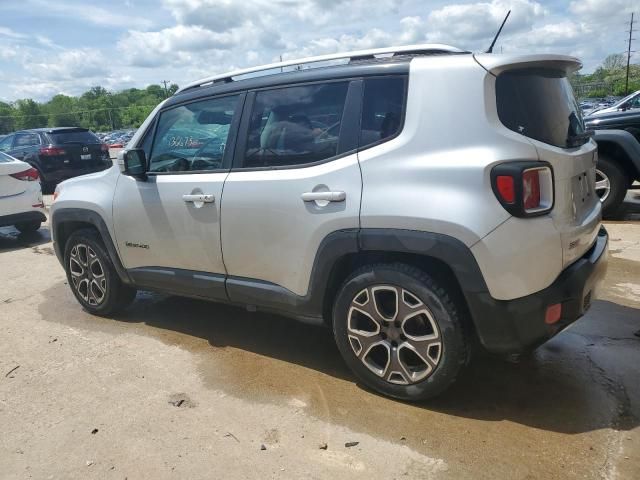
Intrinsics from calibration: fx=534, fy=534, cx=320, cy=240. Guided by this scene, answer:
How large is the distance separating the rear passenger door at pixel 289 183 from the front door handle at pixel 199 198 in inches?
4.7

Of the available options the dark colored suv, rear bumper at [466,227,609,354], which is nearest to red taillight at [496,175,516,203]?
rear bumper at [466,227,609,354]

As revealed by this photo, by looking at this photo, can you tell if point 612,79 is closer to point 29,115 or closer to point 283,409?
point 283,409

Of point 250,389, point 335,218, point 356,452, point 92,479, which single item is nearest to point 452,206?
point 335,218

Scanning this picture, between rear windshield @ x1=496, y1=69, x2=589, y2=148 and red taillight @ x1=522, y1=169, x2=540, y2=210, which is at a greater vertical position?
rear windshield @ x1=496, y1=69, x2=589, y2=148

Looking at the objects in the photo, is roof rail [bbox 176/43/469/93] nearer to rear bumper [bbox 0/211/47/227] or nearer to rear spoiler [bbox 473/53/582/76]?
rear spoiler [bbox 473/53/582/76]

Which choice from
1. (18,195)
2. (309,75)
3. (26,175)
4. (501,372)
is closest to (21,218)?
(18,195)

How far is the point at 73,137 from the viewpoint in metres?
12.8

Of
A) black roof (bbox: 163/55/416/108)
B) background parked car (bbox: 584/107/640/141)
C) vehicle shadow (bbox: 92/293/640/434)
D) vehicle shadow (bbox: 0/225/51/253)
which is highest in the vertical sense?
black roof (bbox: 163/55/416/108)

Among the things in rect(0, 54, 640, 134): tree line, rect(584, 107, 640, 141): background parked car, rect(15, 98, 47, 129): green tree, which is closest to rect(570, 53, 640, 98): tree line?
rect(0, 54, 640, 134): tree line

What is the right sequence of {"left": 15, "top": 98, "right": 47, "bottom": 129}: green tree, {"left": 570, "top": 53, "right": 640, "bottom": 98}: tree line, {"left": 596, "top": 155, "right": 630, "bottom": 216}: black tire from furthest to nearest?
{"left": 15, "top": 98, "right": 47, "bottom": 129}: green tree → {"left": 570, "top": 53, "right": 640, "bottom": 98}: tree line → {"left": 596, "top": 155, "right": 630, "bottom": 216}: black tire

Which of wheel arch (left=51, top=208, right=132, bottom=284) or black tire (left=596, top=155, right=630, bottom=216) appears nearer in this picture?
wheel arch (left=51, top=208, right=132, bottom=284)

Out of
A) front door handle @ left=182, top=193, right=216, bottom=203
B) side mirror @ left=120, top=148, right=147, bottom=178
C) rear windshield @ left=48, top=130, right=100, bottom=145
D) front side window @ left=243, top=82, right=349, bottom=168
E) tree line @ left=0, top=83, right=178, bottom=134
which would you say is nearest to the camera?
front side window @ left=243, top=82, right=349, bottom=168

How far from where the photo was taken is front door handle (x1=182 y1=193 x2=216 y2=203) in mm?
3559

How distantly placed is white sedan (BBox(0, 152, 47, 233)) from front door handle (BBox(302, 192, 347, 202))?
20.6 ft
